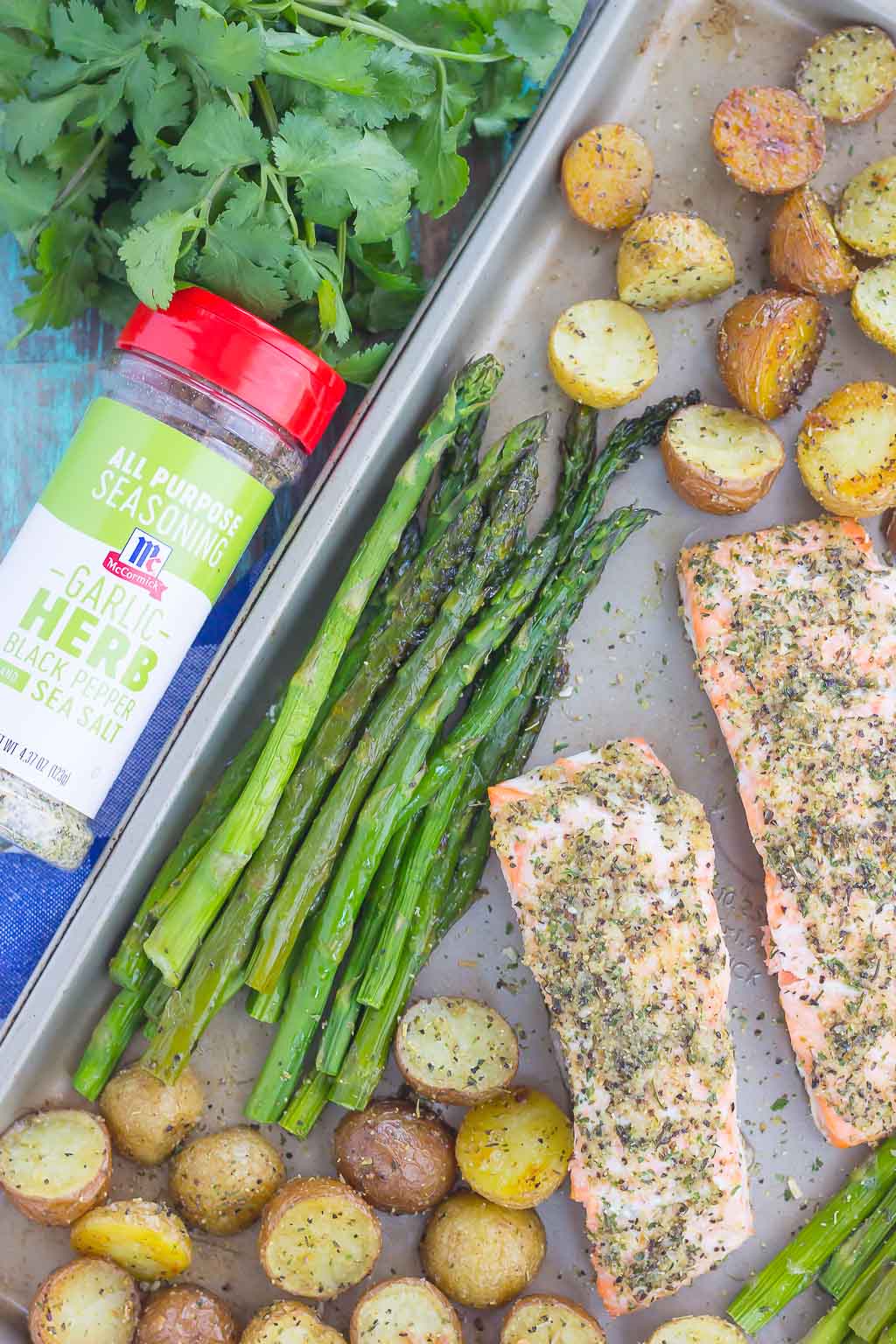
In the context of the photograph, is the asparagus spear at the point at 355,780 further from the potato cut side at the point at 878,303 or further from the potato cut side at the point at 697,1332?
the potato cut side at the point at 697,1332

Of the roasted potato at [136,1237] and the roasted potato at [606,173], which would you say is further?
the roasted potato at [606,173]

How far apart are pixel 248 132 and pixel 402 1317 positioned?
8.02ft

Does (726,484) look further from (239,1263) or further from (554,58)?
(239,1263)

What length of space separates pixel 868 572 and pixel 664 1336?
1783 millimetres

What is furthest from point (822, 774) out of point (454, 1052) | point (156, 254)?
point (156, 254)

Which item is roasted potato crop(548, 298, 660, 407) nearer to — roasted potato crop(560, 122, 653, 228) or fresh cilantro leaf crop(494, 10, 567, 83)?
roasted potato crop(560, 122, 653, 228)

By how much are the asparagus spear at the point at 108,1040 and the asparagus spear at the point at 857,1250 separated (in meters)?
1.72

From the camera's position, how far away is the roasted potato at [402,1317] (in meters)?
2.60

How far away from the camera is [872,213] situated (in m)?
2.79

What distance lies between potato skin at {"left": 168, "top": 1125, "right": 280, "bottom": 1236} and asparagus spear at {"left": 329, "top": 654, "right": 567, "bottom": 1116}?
8.4 inches

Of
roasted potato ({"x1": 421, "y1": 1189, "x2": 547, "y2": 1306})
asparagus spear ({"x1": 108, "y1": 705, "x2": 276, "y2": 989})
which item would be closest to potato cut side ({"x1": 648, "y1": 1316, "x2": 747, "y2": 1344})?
roasted potato ({"x1": 421, "y1": 1189, "x2": 547, "y2": 1306})

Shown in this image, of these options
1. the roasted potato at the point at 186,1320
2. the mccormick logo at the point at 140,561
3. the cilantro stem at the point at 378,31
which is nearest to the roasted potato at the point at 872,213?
the cilantro stem at the point at 378,31

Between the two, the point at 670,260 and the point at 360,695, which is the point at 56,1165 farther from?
the point at 670,260

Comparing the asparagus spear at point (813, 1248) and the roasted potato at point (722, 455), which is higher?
the roasted potato at point (722, 455)
